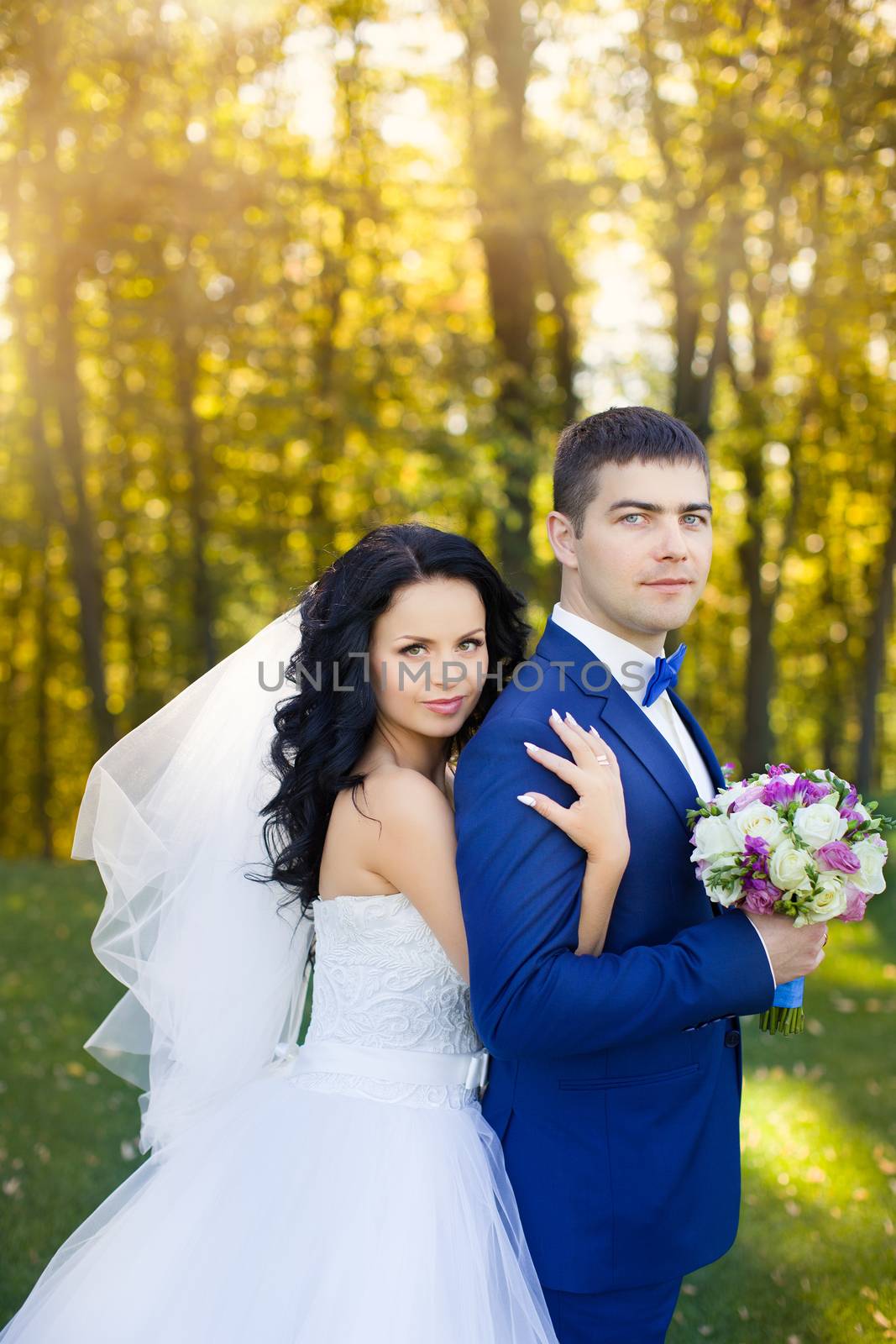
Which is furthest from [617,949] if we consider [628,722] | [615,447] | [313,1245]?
[615,447]

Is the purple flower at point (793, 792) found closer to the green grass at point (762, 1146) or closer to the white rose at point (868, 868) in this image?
the white rose at point (868, 868)

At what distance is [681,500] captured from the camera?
9.01 feet

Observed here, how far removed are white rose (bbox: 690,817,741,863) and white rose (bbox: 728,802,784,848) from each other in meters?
0.01

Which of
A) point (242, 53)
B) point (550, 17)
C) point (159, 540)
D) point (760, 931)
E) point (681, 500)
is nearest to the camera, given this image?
point (760, 931)

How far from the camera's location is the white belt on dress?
295cm

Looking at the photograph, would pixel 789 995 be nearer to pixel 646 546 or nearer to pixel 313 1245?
pixel 646 546

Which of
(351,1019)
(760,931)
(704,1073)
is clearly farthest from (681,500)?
(351,1019)

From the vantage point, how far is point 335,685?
318 cm

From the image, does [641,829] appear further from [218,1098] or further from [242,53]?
[242,53]

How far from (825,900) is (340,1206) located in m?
1.41

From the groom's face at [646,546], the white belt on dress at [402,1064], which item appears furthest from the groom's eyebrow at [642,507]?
the white belt on dress at [402,1064]

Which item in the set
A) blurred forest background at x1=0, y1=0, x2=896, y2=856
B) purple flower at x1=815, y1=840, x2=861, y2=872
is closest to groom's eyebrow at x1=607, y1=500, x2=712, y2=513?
purple flower at x1=815, y1=840, x2=861, y2=872

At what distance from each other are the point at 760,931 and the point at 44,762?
73.2 feet

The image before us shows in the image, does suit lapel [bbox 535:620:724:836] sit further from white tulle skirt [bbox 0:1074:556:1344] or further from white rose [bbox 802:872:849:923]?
white tulle skirt [bbox 0:1074:556:1344]
